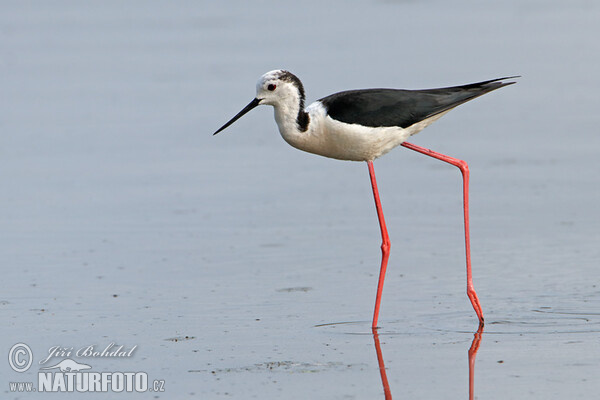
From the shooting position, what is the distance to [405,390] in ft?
16.5

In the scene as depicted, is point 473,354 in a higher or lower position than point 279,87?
lower

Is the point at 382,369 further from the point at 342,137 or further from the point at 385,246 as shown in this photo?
the point at 342,137

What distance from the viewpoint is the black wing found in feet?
21.8

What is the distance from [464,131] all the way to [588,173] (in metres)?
→ 1.61

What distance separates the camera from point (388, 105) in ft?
22.1

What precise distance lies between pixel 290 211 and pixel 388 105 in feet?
5.56

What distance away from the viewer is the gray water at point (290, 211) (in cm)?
552

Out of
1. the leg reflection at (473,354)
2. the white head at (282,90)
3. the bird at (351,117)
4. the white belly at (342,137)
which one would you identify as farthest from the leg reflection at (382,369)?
the white head at (282,90)

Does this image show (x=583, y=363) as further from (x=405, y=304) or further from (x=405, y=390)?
(x=405, y=304)

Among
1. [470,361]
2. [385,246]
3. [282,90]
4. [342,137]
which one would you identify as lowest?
[470,361]

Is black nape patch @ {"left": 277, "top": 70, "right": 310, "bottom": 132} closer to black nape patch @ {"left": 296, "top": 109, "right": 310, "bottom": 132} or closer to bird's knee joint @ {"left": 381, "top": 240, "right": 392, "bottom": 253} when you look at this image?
black nape patch @ {"left": 296, "top": 109, "right": 310, "bottom": 132}

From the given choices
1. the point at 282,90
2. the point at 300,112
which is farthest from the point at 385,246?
the point at 282,90

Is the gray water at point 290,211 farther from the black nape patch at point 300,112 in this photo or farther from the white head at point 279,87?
the white head at point 279,87

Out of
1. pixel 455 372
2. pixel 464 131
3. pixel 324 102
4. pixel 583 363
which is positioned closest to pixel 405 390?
pixel 455 372
